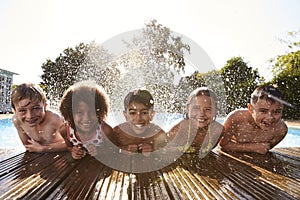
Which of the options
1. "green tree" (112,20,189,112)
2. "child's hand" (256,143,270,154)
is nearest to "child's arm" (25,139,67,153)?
"child's hand" (256,143,270,154)

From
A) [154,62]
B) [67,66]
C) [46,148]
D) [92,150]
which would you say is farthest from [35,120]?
[67,66]

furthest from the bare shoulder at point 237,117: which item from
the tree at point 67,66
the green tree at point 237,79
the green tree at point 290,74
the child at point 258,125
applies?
the tree at point 67,66

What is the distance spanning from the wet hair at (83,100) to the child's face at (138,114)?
0.23m

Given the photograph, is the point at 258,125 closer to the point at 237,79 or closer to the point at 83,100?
the point at 83,100

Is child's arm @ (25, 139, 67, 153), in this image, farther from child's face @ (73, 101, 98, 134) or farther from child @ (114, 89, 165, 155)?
child @ (114, 89, 165, 155)

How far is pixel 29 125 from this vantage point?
270 cm

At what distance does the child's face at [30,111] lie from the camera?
2426 millimetres

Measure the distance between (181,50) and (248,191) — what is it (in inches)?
545

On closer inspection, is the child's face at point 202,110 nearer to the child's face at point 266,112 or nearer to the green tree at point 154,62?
the child's face at point 266,112

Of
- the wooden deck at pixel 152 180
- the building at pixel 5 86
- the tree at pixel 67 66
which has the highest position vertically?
the tree at pixel 67 66

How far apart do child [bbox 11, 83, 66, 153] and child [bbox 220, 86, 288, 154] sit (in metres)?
1.68

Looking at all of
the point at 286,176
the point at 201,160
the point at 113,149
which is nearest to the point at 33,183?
the point at 113,149

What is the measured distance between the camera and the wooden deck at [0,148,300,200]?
4.27 ft

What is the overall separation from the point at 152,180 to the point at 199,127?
1373mm
